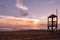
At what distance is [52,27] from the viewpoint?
34.9m

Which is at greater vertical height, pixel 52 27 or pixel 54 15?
pixel 54 15

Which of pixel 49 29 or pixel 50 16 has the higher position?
pixel 50 16

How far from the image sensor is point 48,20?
35.3 metres

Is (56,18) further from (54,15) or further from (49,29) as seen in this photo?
(49,29)

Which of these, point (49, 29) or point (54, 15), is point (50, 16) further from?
point (49, 29)

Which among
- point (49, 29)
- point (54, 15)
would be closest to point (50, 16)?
point (54, 15)

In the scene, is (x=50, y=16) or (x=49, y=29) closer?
(x=50, y=16)

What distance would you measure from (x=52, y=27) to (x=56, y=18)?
1987 millimetres

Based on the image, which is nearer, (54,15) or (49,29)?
(54,15)

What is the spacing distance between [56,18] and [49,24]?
80.9 inches

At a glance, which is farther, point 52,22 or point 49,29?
point 49,29

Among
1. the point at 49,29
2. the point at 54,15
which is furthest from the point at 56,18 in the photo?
the point at 49,29

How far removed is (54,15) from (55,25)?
1.92 meters

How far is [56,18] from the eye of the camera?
34.3 meters
